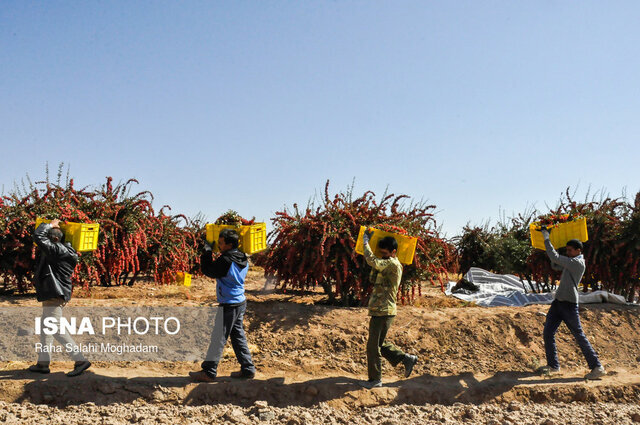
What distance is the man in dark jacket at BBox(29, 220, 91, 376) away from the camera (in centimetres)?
525

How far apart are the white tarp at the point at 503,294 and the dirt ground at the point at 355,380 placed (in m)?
0.72

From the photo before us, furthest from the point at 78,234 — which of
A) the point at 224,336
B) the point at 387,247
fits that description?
the point at 387,247

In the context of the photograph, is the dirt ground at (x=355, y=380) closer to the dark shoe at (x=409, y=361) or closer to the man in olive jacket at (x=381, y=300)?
the dark shoe at (x=409, y=361)

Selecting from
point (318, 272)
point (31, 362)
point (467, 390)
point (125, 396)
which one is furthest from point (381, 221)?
point (31, 362)

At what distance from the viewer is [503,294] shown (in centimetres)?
1098

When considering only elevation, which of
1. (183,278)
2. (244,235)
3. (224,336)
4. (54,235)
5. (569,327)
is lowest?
(224,336)

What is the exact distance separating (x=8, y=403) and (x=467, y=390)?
4826 millimetres

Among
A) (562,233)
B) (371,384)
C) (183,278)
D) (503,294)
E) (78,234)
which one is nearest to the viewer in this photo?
A: (371,384)

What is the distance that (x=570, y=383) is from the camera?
233 inches

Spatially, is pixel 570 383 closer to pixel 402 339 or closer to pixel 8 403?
pixel 402 339

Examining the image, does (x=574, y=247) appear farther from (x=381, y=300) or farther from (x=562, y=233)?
(x=381, y=300)

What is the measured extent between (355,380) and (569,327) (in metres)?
2.69

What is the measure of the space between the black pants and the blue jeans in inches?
146

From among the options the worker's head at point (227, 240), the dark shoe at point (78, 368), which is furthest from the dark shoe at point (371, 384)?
the dark shoe at point (78, 368)
